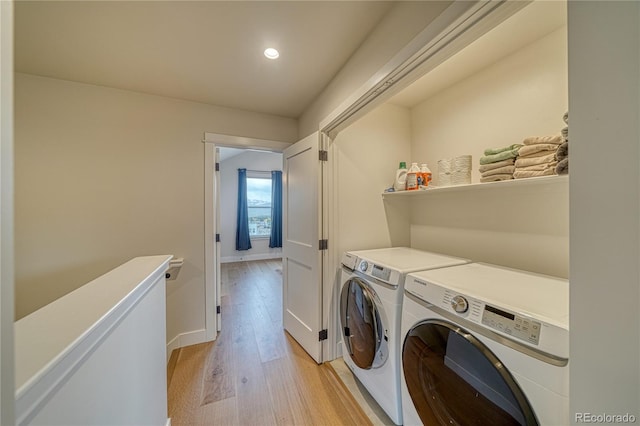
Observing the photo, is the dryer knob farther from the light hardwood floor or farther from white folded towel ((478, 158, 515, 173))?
the light hardwood floor

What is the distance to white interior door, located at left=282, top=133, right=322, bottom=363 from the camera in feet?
6.05

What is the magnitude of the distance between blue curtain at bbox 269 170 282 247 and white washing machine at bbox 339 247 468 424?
4.48 meters

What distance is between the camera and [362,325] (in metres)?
1.45

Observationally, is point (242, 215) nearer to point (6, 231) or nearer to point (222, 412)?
point (222, 412)

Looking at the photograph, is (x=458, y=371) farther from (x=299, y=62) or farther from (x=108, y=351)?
(x=299, y=62)

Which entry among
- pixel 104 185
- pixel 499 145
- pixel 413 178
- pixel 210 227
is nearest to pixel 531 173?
pixel 499 145

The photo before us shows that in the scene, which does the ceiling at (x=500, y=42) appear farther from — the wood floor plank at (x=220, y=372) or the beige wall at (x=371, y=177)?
the wood floor plank at (x=220, y=372)

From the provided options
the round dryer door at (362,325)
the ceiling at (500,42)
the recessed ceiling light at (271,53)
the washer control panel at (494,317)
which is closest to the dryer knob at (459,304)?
the washer control panel at (494,317)

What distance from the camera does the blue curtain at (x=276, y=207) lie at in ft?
19.4

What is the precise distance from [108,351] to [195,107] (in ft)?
7.00

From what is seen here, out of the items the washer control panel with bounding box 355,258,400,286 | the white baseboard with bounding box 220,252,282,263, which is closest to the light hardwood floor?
the washer control panel with bounding box 355,258,400,286

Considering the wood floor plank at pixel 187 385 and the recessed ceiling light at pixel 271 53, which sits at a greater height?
the recessed ceiling light at pixel 271 53

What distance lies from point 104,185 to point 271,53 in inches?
70.3

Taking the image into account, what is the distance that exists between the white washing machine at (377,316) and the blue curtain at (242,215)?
448 cm
